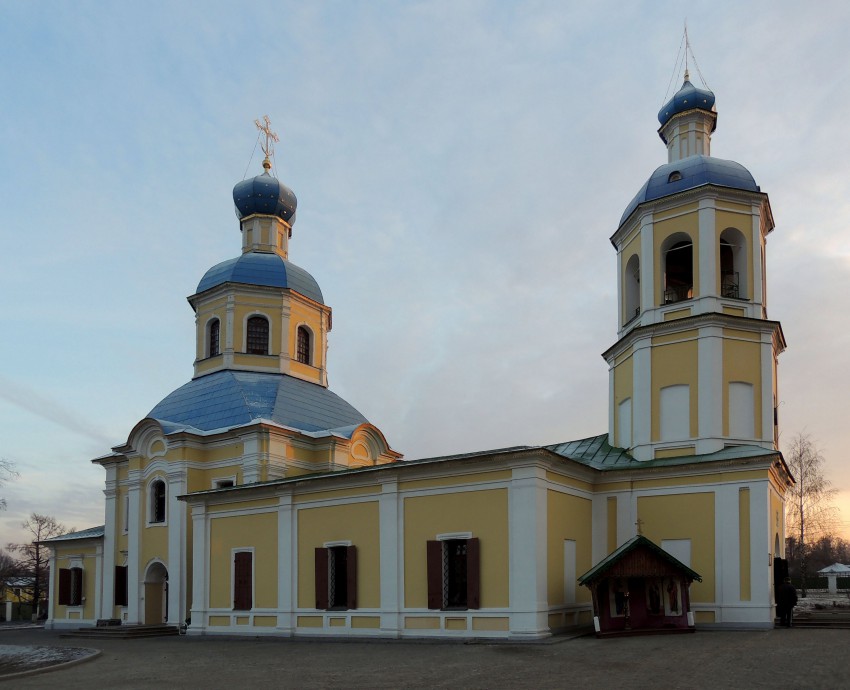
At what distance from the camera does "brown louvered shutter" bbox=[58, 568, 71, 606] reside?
30.5m

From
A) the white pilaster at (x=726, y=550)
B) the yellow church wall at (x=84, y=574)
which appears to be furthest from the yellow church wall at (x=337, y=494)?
the yellow church wall at (x=84, y=574)

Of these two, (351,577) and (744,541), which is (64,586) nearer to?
(351,577)

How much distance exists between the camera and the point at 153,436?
87.3ft

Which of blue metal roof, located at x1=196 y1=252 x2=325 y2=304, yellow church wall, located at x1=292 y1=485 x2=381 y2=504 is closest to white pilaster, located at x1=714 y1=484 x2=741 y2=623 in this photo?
yellow church wall, located at x1=292 y1=485 x2=381 y2=504

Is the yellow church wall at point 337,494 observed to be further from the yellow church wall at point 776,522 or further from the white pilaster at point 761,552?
the yellow church wall at point 776,522

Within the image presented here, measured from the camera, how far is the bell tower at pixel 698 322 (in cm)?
1958

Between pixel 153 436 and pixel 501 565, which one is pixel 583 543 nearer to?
pixel 501 565

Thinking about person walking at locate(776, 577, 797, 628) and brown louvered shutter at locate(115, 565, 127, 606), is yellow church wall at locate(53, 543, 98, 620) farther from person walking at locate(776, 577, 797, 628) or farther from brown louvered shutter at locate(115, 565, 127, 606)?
person walking at locate(776, 577, 797, 628)

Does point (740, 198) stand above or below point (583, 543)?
above

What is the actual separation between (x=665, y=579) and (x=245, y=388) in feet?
49.6

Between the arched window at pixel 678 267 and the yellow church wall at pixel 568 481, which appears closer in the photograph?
the yellow church wall at pixel 568 481

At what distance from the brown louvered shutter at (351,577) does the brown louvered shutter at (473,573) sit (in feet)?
10.5

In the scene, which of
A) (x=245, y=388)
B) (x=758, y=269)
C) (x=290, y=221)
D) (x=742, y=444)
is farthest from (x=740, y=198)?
(x=290, y=221)

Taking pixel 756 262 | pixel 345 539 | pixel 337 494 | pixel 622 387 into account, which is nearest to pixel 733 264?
pixel 756 262
